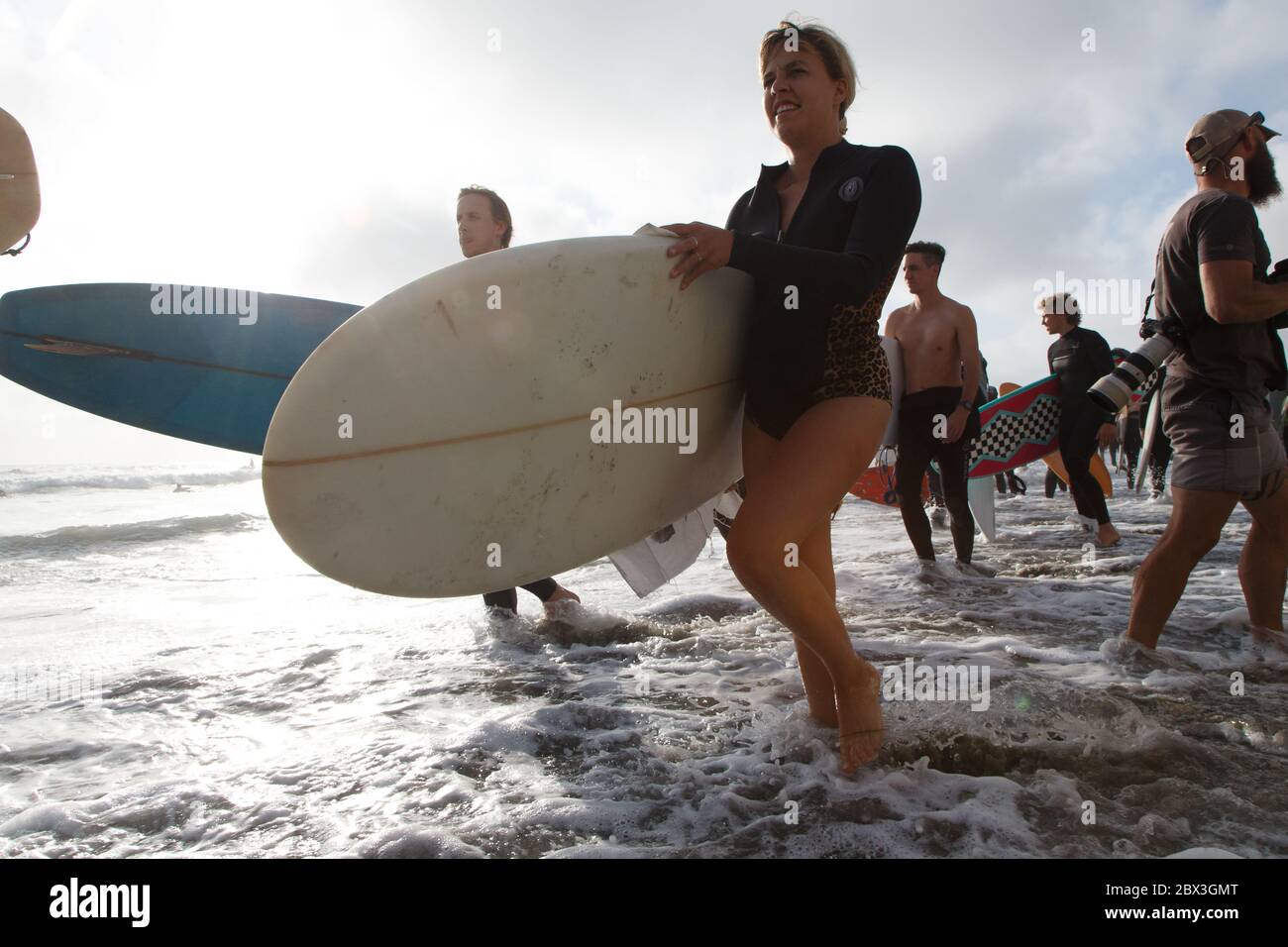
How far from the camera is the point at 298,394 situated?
1720 mm

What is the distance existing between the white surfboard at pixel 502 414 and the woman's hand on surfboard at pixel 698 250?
0.07 meters

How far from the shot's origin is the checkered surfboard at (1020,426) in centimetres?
583

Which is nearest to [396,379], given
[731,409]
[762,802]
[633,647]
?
[731,409]

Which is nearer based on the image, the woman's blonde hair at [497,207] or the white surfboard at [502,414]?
the white surfboard at [502,414]

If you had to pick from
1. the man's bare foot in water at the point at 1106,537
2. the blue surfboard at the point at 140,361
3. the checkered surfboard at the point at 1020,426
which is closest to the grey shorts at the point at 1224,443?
the man's bare foot in water at the point at 1106,537

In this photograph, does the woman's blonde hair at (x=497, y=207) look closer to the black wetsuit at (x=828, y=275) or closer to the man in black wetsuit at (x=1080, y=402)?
the black wetsuit at (x=828, y=275)

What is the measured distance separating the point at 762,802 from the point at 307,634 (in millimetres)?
2729

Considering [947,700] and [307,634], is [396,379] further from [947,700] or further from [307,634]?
[307,634]

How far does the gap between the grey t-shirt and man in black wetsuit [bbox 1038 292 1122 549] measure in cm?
317

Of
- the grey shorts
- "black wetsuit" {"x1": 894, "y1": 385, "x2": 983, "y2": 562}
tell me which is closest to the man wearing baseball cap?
the grey shorts

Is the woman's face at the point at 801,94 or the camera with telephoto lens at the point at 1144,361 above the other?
the woman's face at the point at 801,94

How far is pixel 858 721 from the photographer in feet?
6.04
